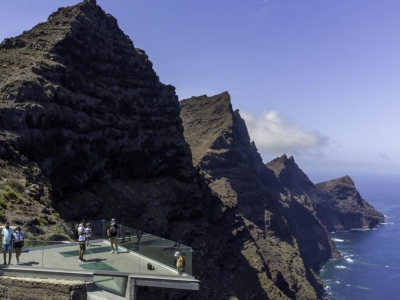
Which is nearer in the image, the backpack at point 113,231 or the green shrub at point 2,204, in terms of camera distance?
the backpack at point 113,231

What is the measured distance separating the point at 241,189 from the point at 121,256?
453 ft

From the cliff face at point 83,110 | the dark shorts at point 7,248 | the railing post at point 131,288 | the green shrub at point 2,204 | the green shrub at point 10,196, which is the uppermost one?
the cliff face at point 83,110

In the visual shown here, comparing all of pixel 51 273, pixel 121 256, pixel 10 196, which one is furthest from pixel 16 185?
pixel 51 273

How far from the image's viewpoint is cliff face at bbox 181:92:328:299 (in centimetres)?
13850

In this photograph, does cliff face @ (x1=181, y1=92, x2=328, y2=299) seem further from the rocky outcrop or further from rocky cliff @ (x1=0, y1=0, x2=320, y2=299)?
the rocky outcrop

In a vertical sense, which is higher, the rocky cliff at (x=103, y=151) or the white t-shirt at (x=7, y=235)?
the rocky cliff at (x=103, y=151)

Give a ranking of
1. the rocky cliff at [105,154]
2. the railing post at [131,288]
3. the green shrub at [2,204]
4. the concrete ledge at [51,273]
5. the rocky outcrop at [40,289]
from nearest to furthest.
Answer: the rocky outcrop at [40,289] → the concrete ledge at [51,273] → the railing post at [131,288] → the green shrub at [2,204] → the rocky cliff at [105,154]

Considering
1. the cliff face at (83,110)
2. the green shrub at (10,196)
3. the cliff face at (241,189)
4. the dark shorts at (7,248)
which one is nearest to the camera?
the dark shorts at (7,248)

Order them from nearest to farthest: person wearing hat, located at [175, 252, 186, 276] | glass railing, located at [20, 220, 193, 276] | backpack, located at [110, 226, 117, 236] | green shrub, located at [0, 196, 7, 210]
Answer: glass railing, located at [20, 220, 193, 276] → person wearing hat, located at [175, 252, 186, 276] → backpack, located at [110, 226, 117, 236] → green shrub, located at [0, 196, 7, 210]

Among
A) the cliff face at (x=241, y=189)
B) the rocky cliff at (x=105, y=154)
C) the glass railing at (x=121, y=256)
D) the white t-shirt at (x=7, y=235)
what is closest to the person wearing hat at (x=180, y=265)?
the glass railing at (x=121, y=256)

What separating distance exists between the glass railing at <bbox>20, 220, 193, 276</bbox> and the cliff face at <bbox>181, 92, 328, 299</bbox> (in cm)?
9855

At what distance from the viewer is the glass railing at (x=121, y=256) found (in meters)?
25.3

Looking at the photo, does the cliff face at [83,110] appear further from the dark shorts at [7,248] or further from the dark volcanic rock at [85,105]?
the dark shorts at [7,248]

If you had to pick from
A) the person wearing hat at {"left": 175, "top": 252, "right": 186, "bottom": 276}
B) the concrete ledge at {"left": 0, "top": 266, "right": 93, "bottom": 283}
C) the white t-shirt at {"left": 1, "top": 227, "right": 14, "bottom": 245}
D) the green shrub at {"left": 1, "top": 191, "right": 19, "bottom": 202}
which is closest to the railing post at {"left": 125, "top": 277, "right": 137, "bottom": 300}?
the concrete ledge at {"left": 0, "top": 266, "right": 93, "bottom": 283}
